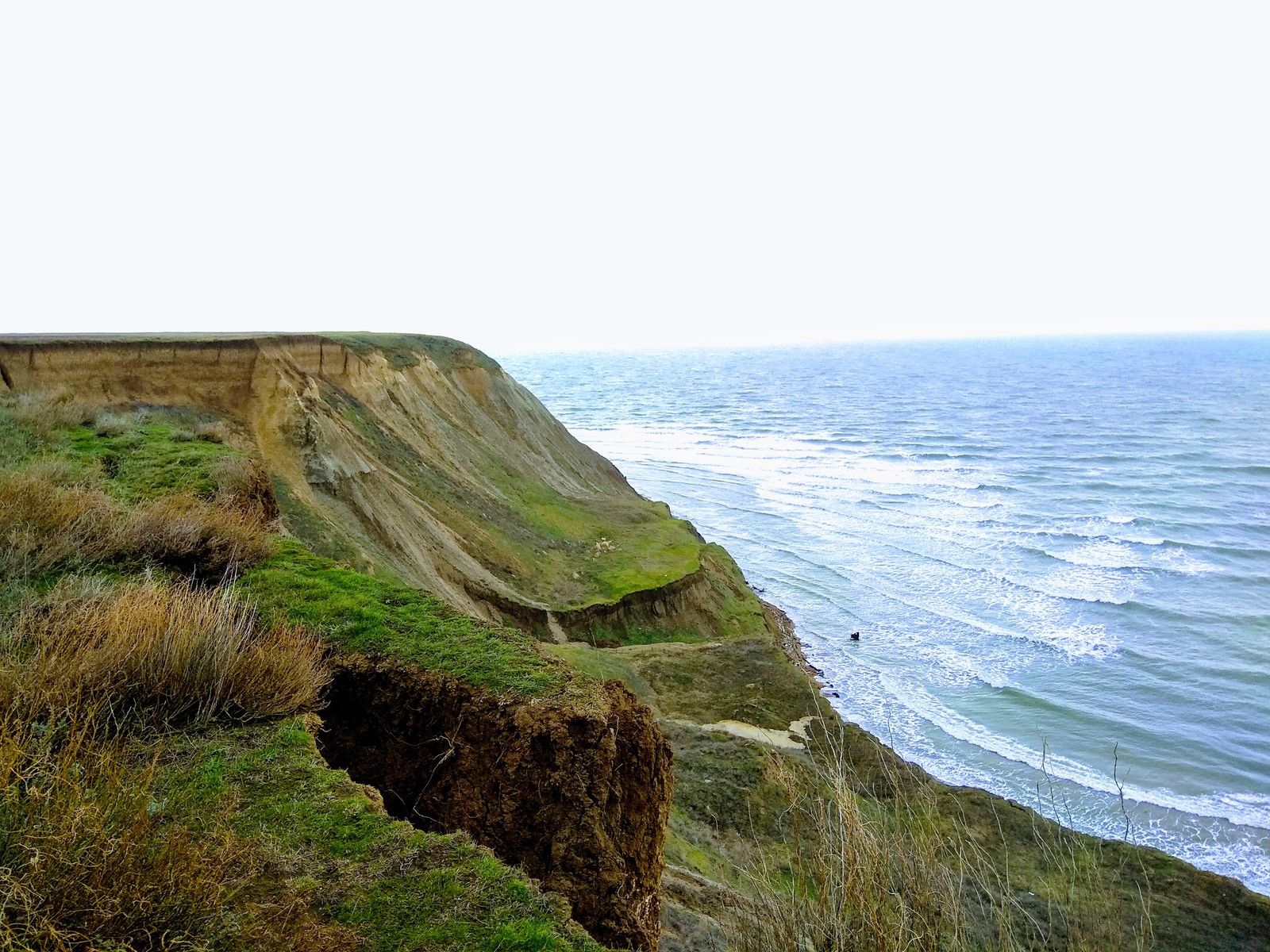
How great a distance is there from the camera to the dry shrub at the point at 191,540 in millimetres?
9453

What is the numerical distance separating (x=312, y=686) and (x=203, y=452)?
10.7m

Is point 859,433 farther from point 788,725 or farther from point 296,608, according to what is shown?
point 296,608

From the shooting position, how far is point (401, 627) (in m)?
8.65

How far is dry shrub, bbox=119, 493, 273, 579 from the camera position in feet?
31.0

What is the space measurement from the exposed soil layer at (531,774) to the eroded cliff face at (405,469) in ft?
36.8

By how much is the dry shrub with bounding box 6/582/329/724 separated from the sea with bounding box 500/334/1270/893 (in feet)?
18.9

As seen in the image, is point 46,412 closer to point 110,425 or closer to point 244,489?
point 110,425

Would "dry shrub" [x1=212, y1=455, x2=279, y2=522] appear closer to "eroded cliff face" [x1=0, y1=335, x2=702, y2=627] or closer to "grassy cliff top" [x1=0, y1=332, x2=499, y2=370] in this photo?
"eroded cliff face" [x1=0, y1=335, x2=702, y2=627]

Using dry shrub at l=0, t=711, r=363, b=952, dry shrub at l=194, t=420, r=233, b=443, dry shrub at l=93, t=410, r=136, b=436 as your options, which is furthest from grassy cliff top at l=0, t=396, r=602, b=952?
dry shrub at l=194, t=420, r=233, b=443

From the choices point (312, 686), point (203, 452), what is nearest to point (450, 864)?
point (312, 686)

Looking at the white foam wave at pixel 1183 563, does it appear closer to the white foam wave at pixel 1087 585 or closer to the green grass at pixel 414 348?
the white foam wave at pixel 1087 585

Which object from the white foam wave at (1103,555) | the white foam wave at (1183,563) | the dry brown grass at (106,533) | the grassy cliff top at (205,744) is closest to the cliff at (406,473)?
the dry brown grass at (106,533)

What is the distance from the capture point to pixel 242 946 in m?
3.77

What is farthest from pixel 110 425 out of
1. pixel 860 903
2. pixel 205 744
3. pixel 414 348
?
pixel 414 348
